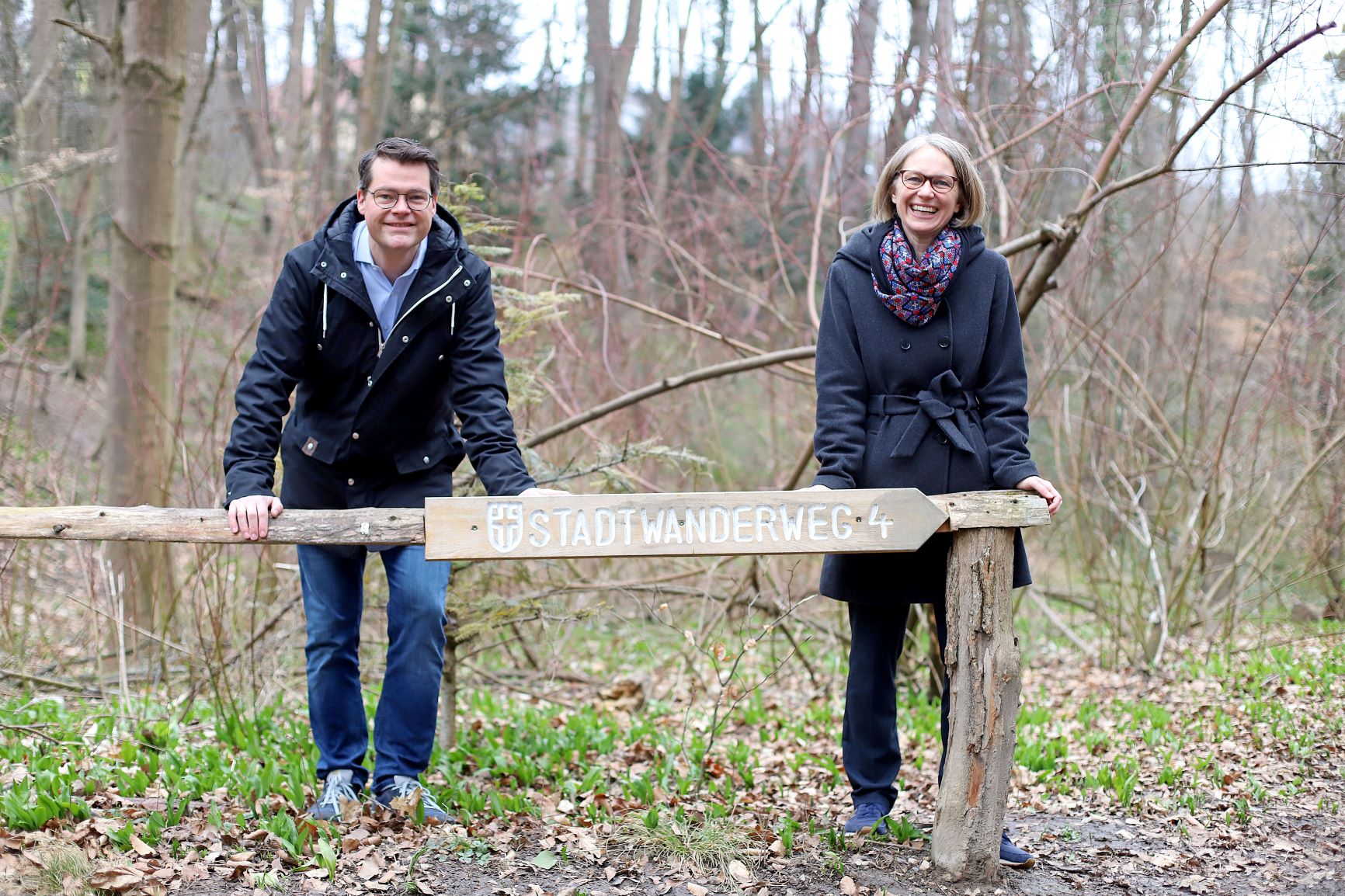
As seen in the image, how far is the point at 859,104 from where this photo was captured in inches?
278

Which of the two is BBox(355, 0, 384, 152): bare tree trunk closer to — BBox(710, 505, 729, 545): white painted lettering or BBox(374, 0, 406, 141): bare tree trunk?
BBox(374, 0, 406, 141): bare tree trunk

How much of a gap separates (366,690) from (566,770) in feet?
5.64

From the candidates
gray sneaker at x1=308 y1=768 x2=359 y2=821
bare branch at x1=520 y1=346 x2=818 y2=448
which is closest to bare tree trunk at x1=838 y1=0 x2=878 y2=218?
bare branch at x1=520 y1=346 x2=818 y2=448

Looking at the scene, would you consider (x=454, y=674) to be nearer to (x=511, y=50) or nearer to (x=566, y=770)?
(x=566, y=770)

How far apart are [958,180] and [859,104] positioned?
13.1 feet

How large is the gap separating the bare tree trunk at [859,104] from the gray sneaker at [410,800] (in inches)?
135

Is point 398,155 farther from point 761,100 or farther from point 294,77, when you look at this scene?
point 294,77

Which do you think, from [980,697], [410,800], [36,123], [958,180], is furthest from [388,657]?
[36,123]

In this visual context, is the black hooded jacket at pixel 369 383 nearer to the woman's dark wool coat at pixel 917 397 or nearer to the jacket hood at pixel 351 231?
the jacket hood at pixel 351 231

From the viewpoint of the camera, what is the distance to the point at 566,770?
4.53 m

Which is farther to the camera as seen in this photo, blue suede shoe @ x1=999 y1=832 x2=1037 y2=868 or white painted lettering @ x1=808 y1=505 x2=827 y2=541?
blue suede shoe @ x1=999 y1=832 x2=1037 y2=868

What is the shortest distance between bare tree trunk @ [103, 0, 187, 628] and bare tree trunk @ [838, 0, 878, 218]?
13.3 feet

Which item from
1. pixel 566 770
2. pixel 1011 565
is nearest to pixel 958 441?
pixel 1011 565

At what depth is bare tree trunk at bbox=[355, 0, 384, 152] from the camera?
13.0m
